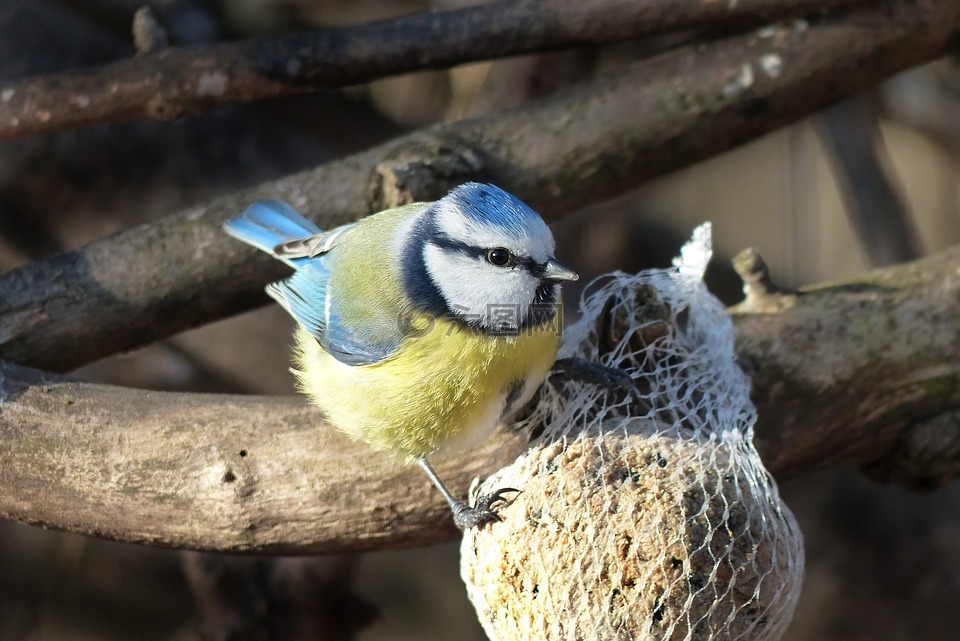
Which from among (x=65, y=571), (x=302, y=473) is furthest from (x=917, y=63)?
(x=65, y=571)

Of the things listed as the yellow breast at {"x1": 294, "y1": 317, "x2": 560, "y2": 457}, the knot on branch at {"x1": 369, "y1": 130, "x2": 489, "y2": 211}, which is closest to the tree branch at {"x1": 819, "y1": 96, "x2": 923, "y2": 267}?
the knot on branch at {"x1": 369, "y1": 130, "x2": 489, "y2": 211}

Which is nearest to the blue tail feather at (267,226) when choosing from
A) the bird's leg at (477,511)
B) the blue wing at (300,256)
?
the blue wing at (300,256)

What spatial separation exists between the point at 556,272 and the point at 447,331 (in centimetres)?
19

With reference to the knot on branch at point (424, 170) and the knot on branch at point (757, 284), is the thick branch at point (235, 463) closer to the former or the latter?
the knot on branch at point (757, 284)

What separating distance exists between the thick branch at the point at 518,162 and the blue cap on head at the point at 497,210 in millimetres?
367

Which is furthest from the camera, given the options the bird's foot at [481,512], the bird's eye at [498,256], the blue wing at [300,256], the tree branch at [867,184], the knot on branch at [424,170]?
the tree branch at [867,184]

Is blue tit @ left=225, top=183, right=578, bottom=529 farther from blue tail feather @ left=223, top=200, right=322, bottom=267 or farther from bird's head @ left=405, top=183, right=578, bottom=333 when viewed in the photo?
blue tail feather @ left=223, top=200, right=322, bottom=267

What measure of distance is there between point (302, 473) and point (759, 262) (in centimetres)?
86

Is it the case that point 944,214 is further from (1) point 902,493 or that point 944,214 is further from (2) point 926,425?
(2) point 926,425

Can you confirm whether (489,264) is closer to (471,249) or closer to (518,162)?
(471,249)

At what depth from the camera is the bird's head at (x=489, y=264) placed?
146cm

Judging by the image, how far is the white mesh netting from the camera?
125 centimetres

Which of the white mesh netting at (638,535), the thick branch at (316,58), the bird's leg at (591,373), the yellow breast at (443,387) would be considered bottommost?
the white mesh netting at (638,535)

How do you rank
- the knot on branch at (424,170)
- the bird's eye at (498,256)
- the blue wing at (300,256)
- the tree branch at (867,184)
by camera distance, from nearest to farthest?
the bird's eye at (498,256), the blue wing at (300,256), the knot on branch at (424,170), the tree branch at (867,184)
